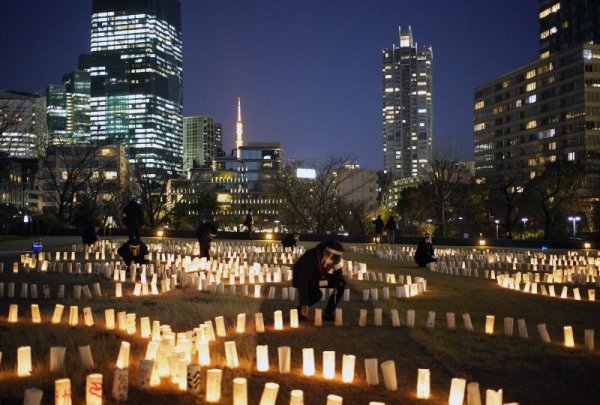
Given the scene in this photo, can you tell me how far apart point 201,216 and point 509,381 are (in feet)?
251

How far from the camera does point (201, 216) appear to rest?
8262 cm

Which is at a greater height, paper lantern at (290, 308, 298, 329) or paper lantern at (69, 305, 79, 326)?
paper lantern at (69, 305, 79, 326)

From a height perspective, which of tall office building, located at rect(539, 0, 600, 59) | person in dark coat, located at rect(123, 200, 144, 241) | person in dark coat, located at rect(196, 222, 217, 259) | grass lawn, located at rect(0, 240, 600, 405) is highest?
tall office building, located at rect(539, 0, 600, 59)

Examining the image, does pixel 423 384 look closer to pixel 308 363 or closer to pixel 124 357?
pixel 308 363

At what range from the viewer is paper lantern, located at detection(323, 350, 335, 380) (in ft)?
23.6

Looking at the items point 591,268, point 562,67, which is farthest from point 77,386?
point 562,67

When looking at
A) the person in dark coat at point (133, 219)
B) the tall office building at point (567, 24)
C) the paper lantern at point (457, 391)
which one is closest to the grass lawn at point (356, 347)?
the paper lantern at point (457, 391)

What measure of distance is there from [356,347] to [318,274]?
82.6 inches

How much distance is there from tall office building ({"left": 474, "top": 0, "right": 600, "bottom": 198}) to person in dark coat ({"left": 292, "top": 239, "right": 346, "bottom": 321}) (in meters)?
81.8

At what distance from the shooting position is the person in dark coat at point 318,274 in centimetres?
1062

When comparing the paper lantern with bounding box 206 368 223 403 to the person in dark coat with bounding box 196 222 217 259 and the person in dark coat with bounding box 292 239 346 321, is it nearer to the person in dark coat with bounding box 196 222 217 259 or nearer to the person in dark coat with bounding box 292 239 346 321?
the person in dark coat with bounding box 292 239 346 321

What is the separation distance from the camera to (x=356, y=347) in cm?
894

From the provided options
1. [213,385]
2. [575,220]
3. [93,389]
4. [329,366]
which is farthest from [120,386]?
[575,220]

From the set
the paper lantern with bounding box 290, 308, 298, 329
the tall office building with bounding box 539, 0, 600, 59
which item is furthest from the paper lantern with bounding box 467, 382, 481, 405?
the tall office building with bounding box 539, 0, 600, 59
